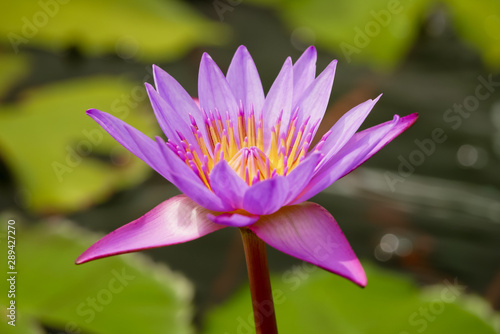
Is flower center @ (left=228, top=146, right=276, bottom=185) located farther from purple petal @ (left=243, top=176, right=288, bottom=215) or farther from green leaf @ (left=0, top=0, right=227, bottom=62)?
green leaf @ (left=0, top=0, right=227, bottom=62)

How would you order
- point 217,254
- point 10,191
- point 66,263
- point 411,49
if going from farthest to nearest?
point 411,49 < point 10,191 < point 217,254 < point 66,263

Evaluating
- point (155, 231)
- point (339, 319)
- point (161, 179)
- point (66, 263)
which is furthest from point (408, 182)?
point (155, 231)

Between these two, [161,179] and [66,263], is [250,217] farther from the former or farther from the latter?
[161,179]

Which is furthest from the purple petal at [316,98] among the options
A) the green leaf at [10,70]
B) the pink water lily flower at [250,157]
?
the green leaf at [10,70]

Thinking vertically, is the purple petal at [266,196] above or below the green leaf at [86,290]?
above

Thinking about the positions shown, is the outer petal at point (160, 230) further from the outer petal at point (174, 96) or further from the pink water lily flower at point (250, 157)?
the outer petal at point (174, 96)

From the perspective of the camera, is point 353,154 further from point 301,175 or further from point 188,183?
point 188,183
